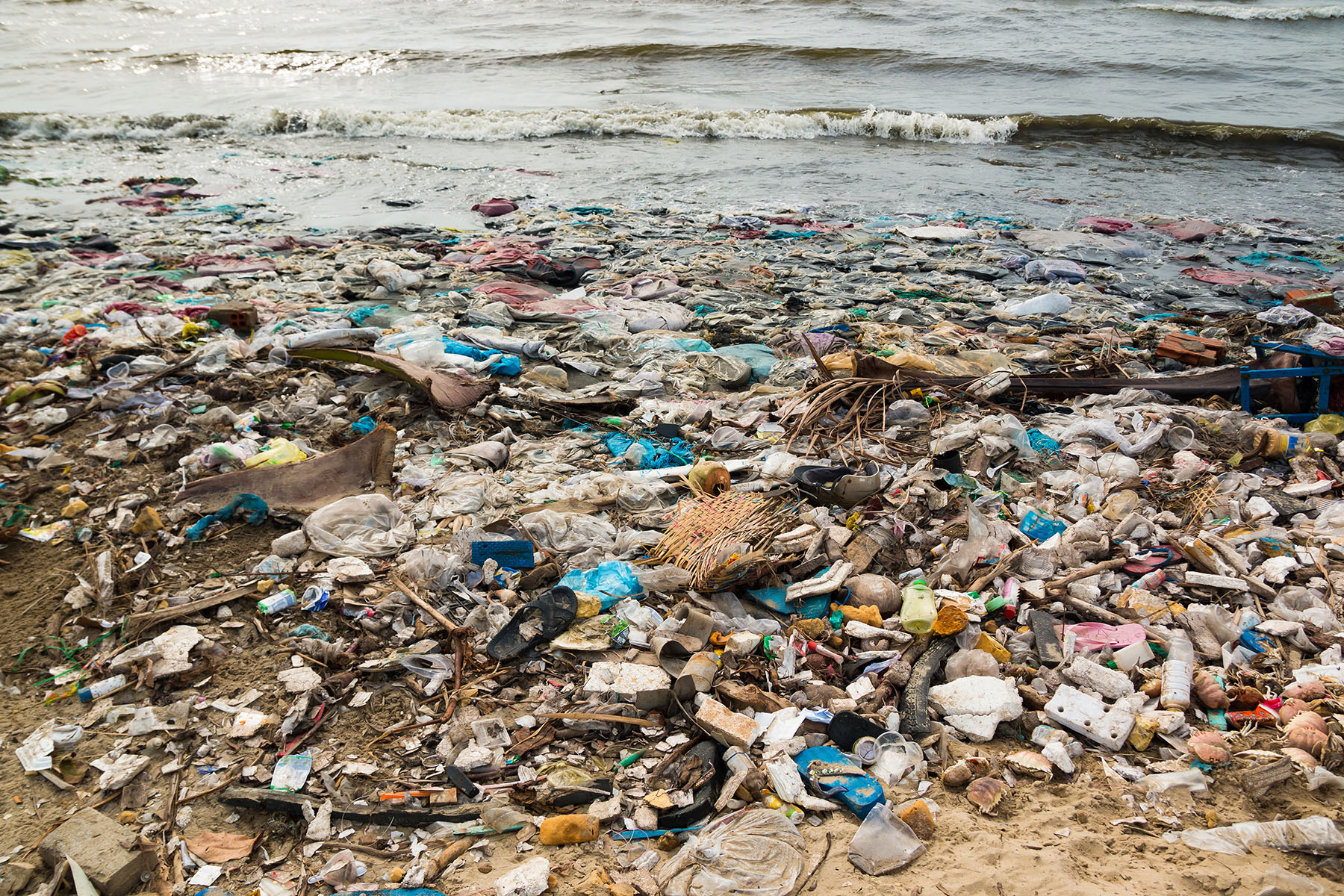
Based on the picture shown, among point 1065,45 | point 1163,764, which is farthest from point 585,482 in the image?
point 1065,45

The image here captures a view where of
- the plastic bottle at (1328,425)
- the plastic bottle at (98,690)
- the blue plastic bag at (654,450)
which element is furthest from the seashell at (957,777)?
the plastic bottle at (1328,425)

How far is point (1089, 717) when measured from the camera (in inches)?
106

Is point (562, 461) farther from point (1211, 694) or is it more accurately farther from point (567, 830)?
point (1211, 694)

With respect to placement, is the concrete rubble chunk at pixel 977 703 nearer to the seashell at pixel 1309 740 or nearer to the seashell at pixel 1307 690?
the seashell at pixel 1309 740

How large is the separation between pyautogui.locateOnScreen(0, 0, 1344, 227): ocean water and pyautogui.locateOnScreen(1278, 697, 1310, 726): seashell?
27.7 feet

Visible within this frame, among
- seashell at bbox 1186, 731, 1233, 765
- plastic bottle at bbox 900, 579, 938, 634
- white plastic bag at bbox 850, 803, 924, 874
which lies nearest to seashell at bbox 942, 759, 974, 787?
white plastic bag at bbox 850, 803, 924, 874

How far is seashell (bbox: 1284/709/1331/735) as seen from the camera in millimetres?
2572

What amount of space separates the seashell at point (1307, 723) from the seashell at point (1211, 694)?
0.59ft

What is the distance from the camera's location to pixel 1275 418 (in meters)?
4.44

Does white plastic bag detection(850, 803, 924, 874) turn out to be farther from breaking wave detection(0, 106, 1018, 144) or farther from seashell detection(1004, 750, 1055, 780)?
breaking wave detection(0, 106, 1018, 144)

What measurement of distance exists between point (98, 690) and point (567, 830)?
1.88 meters

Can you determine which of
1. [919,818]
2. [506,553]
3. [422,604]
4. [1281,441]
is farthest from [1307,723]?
[422,604]

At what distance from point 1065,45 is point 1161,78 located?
9.35 feet

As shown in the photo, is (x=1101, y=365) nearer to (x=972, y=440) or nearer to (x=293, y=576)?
(x=972, y=440)
